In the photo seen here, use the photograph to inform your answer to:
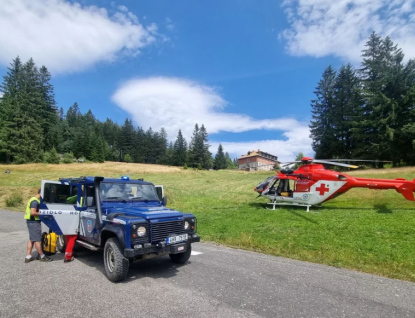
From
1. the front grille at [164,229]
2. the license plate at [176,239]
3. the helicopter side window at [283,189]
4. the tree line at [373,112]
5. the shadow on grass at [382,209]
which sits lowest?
the shadow on grass at [382,209]

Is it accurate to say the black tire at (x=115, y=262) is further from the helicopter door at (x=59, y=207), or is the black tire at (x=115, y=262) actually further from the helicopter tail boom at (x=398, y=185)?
the helicopter tail boom at (x=398, y=185)

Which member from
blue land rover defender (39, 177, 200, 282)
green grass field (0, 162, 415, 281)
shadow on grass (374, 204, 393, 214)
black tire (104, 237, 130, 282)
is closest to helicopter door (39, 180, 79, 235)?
blue land rover defender (39, 177, 200, 282)

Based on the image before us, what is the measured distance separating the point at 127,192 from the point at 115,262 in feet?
6.97

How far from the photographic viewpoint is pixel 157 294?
498 cm

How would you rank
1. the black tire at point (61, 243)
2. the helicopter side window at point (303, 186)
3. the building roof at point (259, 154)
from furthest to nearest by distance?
the building roof at point (259, 154)
the helicopter side window at point (303, 186)
the black tire at point (61, 243)

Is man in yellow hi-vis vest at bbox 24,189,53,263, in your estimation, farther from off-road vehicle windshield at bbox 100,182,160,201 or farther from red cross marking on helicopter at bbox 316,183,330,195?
red cross marking on helicopter at bbox 316,183,330,195

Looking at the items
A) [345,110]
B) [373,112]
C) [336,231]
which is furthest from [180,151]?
[336,231]

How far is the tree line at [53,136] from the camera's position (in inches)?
2119

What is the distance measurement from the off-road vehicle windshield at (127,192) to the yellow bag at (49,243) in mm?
2155

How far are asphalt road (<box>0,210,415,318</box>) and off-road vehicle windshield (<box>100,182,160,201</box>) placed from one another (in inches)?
69.2

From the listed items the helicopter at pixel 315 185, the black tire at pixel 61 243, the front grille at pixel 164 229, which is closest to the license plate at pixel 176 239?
the front grille at pixel 164 229

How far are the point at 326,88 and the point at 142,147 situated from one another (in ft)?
218

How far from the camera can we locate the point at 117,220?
18.9ft

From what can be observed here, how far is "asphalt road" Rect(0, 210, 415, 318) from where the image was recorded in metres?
4.36
